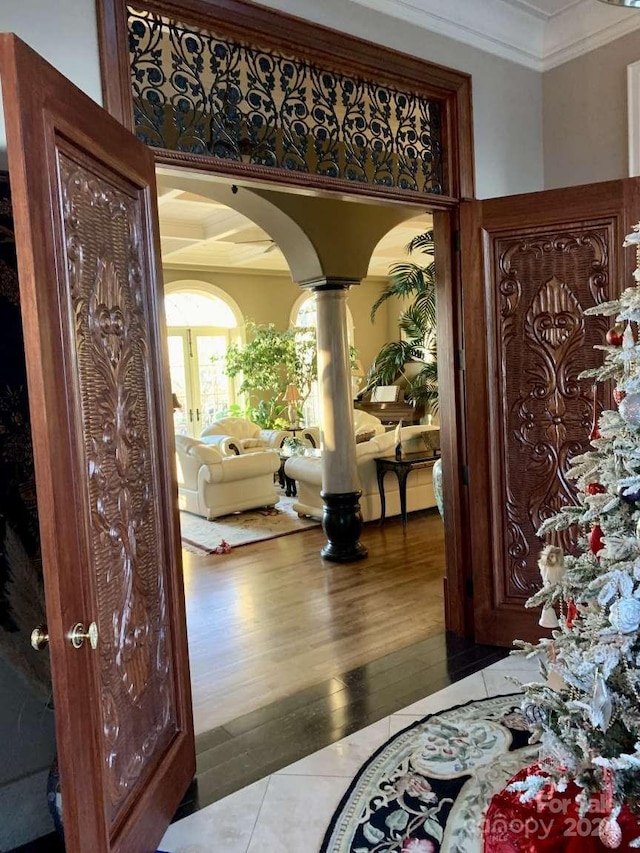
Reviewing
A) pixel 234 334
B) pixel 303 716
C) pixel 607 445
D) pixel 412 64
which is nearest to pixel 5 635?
pixel 303 716

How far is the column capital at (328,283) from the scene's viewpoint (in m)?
4.70

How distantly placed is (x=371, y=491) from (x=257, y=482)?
1.39 metres

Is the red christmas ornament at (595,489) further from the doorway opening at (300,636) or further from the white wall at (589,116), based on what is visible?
the white wall at (589,116)

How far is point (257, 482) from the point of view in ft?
22.2

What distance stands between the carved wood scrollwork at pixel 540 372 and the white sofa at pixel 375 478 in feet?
8.80

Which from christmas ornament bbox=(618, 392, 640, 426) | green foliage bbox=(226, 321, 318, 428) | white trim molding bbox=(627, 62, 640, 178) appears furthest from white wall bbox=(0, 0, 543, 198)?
green foliage bbox=(226, 321, 318, 428)

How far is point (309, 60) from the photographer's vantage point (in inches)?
104

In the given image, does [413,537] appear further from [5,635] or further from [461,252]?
[5,635]

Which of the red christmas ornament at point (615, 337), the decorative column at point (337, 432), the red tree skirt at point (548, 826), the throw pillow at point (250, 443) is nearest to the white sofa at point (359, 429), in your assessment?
the throw pillow at point (250, 443)

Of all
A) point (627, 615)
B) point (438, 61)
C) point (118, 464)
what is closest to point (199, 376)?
point (438, 61)

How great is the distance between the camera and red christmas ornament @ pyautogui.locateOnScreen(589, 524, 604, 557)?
1.81 meters

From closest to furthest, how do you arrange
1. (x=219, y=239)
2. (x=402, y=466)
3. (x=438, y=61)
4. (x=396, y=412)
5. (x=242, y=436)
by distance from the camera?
(x=438, y=61), (x=402, y=466), (x=219, y=239), (x=242, y=436), (x=396, y=412)

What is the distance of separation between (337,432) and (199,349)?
18.4ft

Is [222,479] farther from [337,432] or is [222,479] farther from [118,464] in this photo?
[118,464]
